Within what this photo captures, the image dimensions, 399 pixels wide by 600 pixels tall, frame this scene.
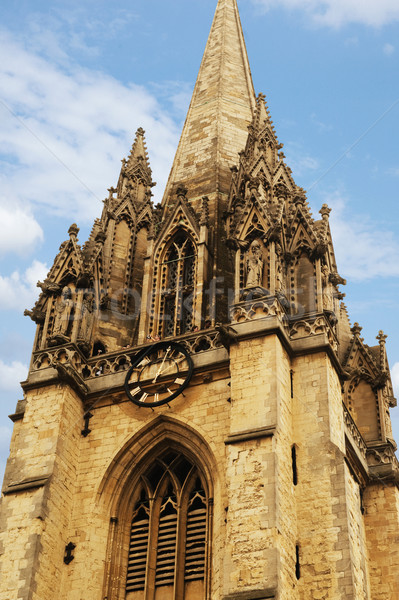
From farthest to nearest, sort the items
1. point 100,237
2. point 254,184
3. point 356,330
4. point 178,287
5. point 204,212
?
point 356,330 → point 204,212 → point 100,237 → point 178,287 → point 254,184

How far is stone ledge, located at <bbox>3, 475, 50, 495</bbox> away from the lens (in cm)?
2122

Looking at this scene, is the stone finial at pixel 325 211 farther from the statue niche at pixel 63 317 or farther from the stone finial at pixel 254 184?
the statue niche at pixel 63 317

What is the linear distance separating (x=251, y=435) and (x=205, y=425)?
6.91ft

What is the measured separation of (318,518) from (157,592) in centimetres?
340

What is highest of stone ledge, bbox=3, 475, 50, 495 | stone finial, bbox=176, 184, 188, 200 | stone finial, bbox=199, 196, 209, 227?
stone finial, bbox=176, 184, 188, 200

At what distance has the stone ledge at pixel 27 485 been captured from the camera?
2122cm

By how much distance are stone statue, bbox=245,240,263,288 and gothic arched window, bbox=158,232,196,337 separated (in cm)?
243

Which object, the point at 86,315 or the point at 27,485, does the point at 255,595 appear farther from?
the point at 86,315

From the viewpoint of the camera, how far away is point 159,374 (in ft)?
A: 75.9

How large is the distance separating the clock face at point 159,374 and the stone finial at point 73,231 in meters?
3.85

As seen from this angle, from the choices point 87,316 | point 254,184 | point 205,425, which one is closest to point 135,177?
point 254,184

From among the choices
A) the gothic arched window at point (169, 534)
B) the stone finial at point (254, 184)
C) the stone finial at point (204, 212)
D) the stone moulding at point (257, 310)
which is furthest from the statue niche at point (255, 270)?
the gothic arched window at point (169, 534)

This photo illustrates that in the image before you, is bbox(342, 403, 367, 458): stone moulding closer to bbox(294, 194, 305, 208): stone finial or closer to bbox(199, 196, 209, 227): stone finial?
bbox(294, 194, 305, 208): stone finial

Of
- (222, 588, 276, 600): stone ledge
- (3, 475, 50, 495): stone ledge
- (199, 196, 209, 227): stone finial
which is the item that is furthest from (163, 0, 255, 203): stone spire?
(222, 588, 276, 600): stone ledge
